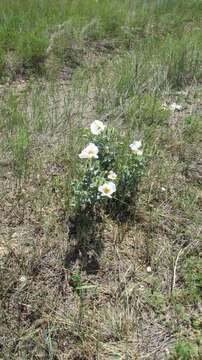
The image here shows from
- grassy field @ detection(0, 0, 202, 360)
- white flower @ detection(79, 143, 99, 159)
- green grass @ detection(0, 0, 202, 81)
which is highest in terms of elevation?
green grass @ detection(0, 0, 202, 81)

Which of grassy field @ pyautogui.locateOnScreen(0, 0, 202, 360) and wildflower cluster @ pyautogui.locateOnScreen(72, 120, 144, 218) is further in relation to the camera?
wildflower cluster @ pyautogui.locateOnScreen(72, 120, 144, 218)

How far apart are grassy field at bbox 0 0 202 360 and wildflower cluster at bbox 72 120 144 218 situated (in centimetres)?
13

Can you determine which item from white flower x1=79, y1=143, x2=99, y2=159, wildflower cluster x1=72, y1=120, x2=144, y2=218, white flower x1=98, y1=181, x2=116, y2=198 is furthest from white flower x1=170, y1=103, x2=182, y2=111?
white flower x1=98, y1=181, x2=116, y2=198

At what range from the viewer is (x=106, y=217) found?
244cm

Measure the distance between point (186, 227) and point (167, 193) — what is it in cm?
30

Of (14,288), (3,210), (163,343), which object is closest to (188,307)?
(163,343)

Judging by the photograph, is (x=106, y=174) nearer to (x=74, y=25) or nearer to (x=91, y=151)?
(x=91, y=151)

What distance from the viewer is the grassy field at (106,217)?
1.92 m

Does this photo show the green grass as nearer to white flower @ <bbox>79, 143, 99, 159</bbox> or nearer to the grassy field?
the grassy field

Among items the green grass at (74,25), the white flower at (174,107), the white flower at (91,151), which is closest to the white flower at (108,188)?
the white flower at (91,151)

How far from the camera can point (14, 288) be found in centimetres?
204

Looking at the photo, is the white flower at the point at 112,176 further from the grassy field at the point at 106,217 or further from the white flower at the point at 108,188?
the grassy field at the point at 106,217

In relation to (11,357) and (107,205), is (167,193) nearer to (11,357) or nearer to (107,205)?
(107,205)

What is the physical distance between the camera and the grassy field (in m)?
1.92
